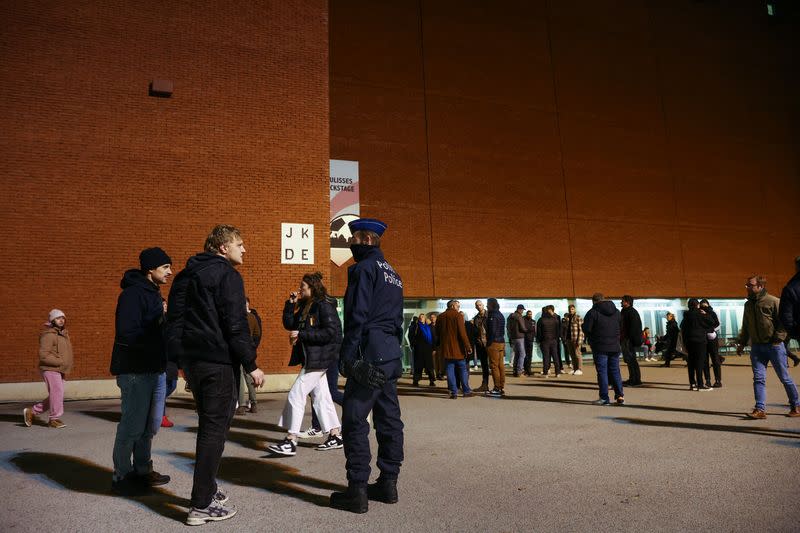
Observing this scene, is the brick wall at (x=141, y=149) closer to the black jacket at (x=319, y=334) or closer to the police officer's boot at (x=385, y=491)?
the black jacket at (x=319, y=334)

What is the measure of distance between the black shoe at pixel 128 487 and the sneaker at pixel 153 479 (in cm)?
5

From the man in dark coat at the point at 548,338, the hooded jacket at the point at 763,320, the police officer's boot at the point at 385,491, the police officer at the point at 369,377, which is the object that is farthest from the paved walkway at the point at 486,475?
the man in dark coat at the point at 548,338

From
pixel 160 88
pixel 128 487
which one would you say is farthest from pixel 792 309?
pixel 160 88

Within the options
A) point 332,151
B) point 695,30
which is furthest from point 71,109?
point 695,30

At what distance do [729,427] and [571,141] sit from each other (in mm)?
16019

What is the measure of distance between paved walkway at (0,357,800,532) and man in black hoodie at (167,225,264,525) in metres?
0.29

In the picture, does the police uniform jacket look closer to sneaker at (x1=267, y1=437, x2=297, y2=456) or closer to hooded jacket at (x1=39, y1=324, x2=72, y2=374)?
sneaker at (x1=267, y1=437, x2=297, y2=456)

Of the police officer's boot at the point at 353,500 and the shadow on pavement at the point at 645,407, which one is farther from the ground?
the police officer's boot at the point at 353,500

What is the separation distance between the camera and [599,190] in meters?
21.5

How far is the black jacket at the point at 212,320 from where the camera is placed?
12.0 feet

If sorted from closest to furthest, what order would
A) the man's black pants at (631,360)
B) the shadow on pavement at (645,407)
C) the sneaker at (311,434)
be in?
the sneaker at (311,434), the shadow on pavement at (645,407), the man's black pants at (631,360)

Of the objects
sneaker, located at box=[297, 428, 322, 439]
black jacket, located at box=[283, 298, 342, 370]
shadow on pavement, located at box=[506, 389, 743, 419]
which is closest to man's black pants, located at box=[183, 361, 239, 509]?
black jacket, located at box=[283, 298, 342, 370]

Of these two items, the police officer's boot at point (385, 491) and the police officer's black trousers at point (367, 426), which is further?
the police officer's boot at point (385, 491)

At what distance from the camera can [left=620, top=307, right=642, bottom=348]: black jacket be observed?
472 inches
